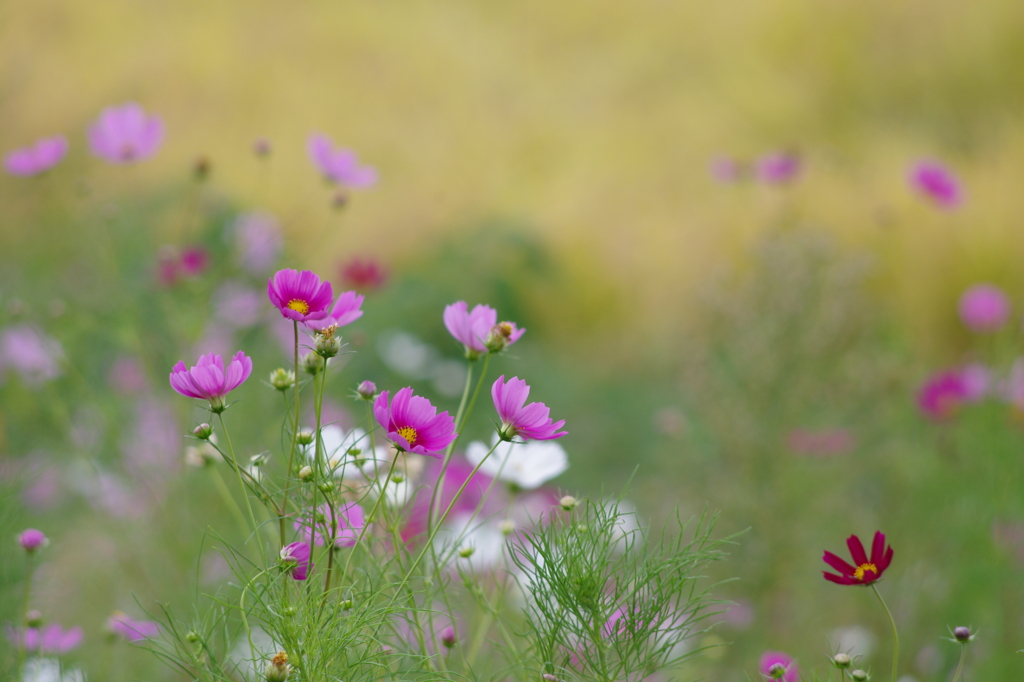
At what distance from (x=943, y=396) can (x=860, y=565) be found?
2.11ft

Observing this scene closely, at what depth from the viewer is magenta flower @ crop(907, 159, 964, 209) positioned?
1.04 metres

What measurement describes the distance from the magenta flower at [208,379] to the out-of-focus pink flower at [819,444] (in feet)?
3.11

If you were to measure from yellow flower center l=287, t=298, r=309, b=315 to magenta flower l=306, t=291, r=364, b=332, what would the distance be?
0.01 meters

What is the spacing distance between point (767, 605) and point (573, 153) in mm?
2305

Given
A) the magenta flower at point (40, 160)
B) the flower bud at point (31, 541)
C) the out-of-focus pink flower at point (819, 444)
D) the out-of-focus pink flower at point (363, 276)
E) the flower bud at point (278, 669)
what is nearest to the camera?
the flower bud at point (278, 669)

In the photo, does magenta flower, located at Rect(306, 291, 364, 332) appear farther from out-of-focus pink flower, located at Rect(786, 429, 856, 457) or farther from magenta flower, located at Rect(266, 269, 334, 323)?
out-of-focus pink flower, located at Rect(786, 429, 856, 457)

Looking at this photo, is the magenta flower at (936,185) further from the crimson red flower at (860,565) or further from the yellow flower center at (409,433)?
the yellow flower center at (409,433)

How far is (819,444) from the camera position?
3.76 ft

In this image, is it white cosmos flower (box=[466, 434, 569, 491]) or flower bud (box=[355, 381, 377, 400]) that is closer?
flower bud (box=[355, 381, 377, 400])

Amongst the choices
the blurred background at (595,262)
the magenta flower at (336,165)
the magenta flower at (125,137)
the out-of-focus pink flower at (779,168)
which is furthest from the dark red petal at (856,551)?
the out-of-focus pink flower at (779,168)

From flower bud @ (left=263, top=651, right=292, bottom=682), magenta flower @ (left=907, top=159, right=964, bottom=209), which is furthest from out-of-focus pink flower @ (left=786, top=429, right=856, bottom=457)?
flower bud @ (left=263, top=651, right=292, bottom=682)

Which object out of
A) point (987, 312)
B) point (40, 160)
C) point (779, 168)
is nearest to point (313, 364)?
point (40, 160)

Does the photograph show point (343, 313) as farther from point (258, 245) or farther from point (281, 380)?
point (258, 245)

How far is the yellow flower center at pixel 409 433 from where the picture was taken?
0.34m
